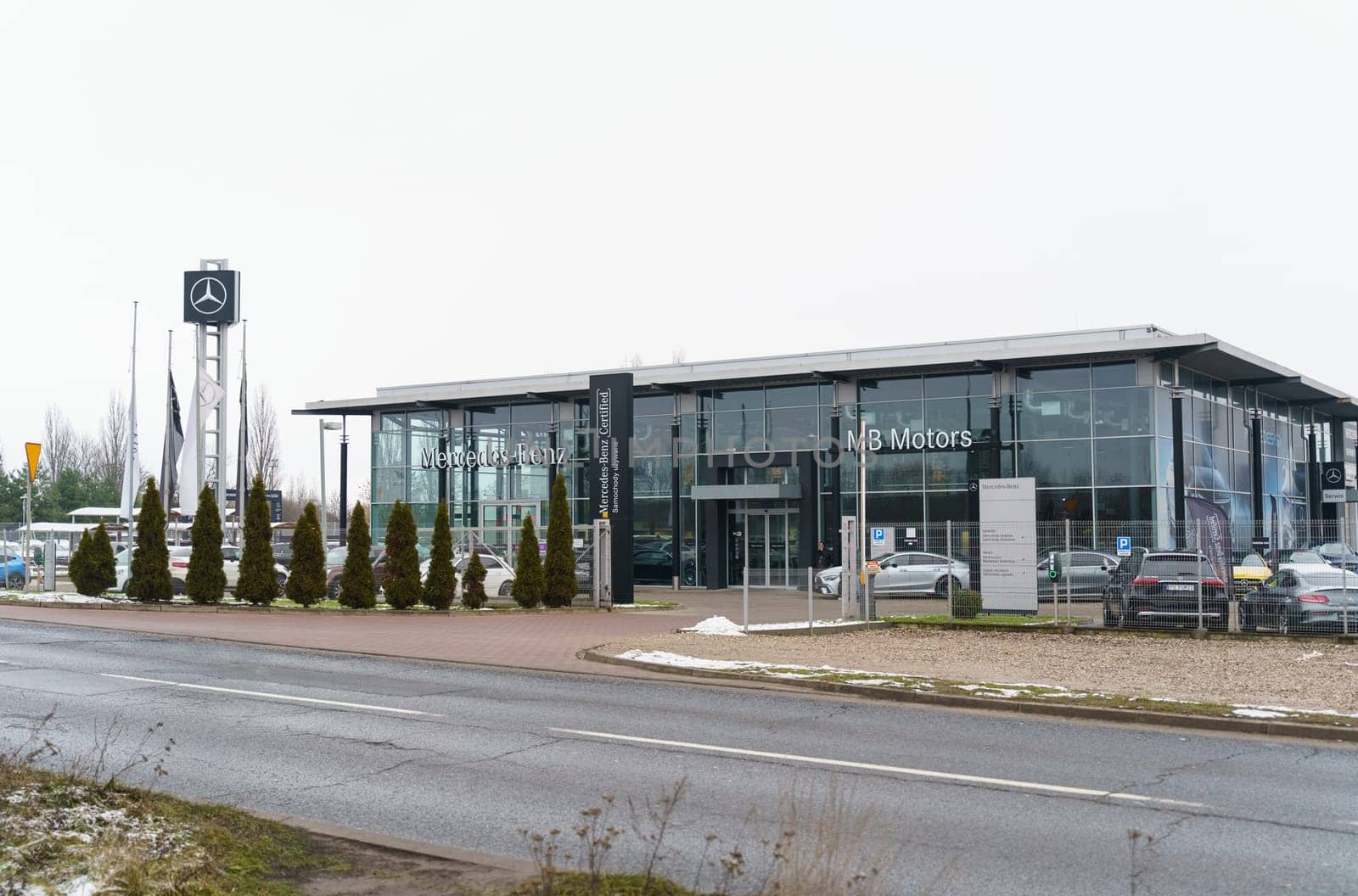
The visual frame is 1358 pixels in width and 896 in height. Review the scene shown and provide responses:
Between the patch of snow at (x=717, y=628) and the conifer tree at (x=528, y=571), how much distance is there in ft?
20.3

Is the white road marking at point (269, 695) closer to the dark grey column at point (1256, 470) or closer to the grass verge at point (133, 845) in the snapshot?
the grass verge at point (133, 845)

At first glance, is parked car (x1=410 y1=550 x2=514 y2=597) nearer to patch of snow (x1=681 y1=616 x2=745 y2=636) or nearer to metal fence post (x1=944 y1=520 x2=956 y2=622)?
patch of snow (x1=681 y1=616 x2=745 y2=636)

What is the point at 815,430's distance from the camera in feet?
132

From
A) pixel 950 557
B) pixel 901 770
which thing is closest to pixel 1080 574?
pixel 950 557

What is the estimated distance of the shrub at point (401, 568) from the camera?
27.6 meters

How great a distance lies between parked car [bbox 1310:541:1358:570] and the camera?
20.9 m

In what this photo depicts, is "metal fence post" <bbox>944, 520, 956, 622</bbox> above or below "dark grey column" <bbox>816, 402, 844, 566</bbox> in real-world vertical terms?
below

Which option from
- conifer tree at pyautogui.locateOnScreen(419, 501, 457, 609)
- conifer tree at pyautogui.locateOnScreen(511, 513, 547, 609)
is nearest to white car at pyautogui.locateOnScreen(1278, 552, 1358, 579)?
conifer tree at pyautogui.locateOnScreen(511, 513, 547, 609)

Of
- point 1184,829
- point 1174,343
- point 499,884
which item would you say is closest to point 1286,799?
point 1184,829

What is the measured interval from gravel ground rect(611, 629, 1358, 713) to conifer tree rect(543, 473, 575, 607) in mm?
7522

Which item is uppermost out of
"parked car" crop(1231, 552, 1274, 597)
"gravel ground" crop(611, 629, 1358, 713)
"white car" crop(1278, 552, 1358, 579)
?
"white car" crop(1278, 552, 1358, 579)

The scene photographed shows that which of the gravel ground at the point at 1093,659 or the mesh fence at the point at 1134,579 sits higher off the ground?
the mesh fence at the point at 1134,579

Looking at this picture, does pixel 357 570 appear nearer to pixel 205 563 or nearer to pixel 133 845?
pixel 205 563

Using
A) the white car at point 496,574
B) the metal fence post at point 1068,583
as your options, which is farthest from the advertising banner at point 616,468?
the metal fence post at point 1068,583
